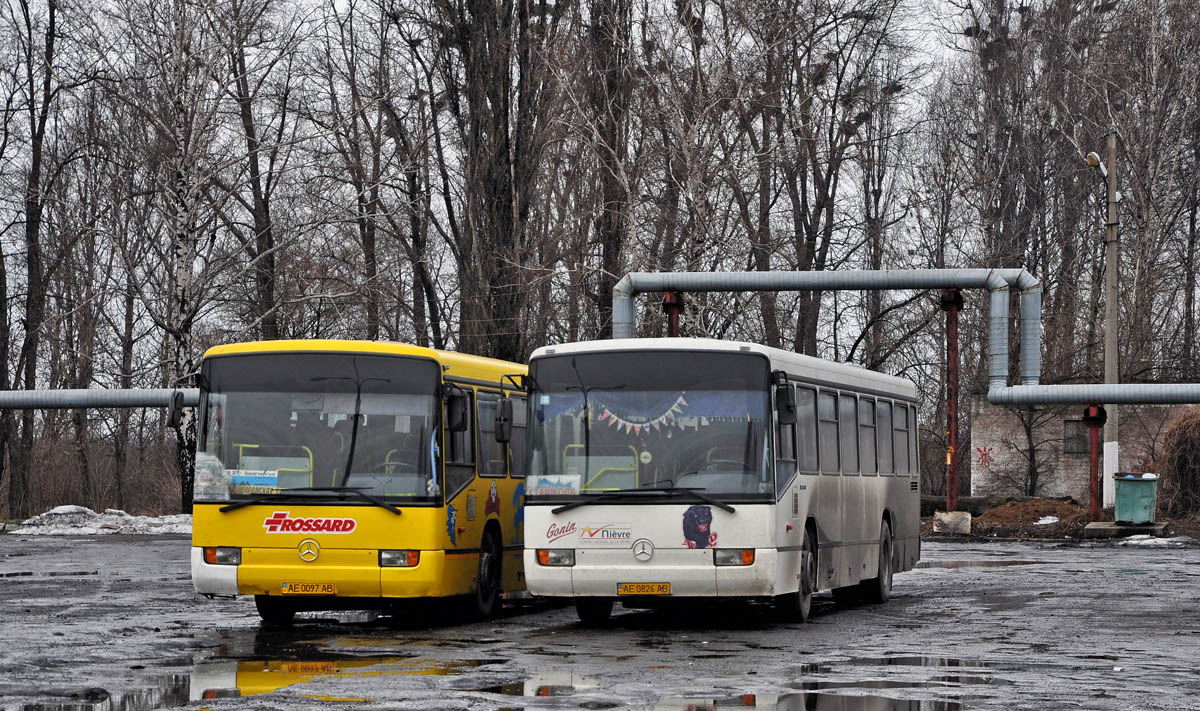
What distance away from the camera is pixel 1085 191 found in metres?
52.3

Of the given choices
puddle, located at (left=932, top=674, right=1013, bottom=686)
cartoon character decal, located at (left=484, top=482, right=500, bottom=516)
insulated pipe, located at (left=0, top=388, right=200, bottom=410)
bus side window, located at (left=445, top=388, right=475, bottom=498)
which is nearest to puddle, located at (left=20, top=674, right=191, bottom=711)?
puddle, located at (left=932, top=674, right=1013, bottom=686)

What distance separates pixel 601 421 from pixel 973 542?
22.1m

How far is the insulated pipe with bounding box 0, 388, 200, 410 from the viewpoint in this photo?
3997 centimetres

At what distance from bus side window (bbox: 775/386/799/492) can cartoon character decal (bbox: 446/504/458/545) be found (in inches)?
122

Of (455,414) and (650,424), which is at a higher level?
(455,414)

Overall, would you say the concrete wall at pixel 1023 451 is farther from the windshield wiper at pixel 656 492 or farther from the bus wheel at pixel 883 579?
the windshield wiper at pixel 656 492

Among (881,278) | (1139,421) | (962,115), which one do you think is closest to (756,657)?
(881,278)

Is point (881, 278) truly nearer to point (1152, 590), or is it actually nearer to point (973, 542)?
point (973, 542)

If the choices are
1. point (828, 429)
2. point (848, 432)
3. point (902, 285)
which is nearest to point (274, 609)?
point (828, 429)

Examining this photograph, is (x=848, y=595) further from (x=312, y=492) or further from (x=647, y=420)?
(x=312, y=492)

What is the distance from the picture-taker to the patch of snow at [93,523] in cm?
4078

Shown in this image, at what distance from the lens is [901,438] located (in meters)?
22.9

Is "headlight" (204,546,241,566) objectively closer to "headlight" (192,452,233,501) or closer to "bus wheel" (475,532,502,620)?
"headlight" (192,452,233,501)

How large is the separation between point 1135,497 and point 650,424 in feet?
74.7
